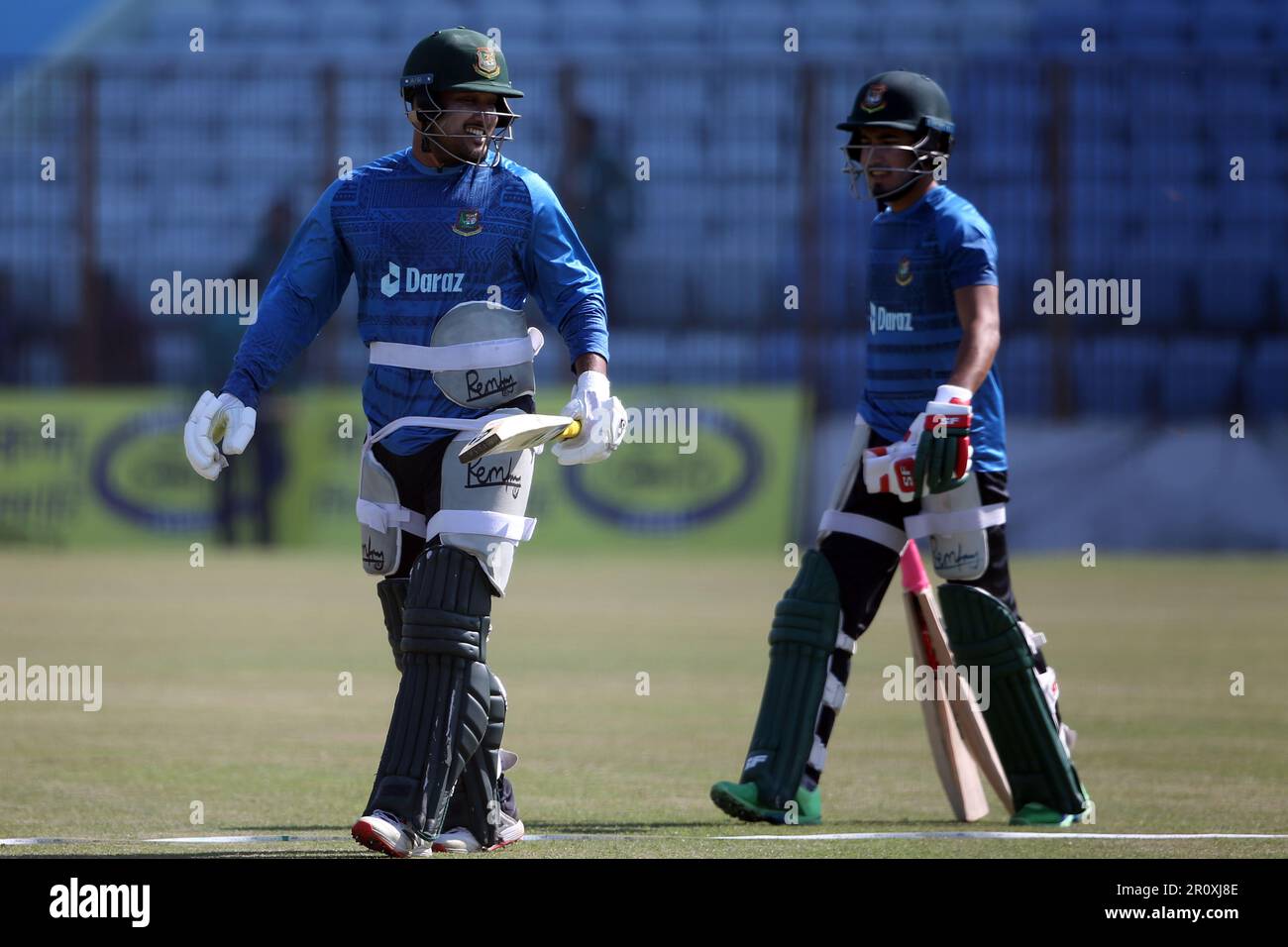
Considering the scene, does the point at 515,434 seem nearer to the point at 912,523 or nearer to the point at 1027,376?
the point at 912,523

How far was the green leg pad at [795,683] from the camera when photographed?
655cm

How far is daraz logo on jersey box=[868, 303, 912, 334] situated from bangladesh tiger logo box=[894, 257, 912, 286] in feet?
0.32

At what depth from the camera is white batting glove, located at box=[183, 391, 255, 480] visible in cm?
564

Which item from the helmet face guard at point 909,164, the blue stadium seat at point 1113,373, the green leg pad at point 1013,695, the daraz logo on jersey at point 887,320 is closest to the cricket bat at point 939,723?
the green leg pad at point 1013,695

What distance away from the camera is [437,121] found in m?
5.84

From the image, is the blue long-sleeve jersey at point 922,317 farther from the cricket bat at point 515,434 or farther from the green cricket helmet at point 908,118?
the cricket bat at point 515,434

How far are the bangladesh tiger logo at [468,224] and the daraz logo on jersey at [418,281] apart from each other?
0.12 meters

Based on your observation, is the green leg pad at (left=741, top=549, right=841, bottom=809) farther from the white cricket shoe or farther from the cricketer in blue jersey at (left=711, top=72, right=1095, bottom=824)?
the white cricket shoe

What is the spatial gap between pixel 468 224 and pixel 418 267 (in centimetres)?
17

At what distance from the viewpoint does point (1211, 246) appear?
26.1 metres

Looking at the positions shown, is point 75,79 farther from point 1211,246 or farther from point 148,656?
point 148,656

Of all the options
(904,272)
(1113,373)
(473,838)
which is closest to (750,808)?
(473,838)
